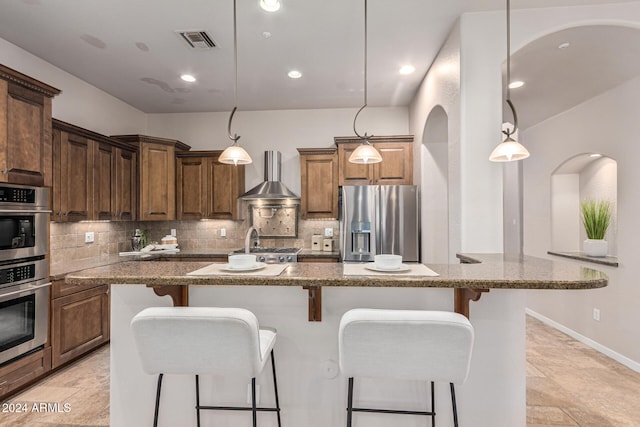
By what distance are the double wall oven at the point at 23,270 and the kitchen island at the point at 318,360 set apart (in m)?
1.20

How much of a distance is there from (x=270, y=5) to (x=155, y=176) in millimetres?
2827

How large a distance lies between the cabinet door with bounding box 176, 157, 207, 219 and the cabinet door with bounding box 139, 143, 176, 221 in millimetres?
79

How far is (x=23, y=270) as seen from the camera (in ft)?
8.47

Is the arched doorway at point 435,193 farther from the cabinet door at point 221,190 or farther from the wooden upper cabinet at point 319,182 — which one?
the cabinet door at point 221,190

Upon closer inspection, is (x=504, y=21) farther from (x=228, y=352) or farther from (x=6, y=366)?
(x=6, y=366)

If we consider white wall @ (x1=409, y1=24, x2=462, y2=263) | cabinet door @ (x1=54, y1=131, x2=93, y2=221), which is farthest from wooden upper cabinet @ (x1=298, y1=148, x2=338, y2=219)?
cabinet door @ (x1=54, y1=131, x2=93, y2=221)

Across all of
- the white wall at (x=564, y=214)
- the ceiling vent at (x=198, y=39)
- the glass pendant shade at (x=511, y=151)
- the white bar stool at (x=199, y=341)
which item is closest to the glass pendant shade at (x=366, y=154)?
the glass pendant shade at (x=511, y=151)

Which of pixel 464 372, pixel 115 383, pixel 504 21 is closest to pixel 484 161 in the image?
pixel 504 21

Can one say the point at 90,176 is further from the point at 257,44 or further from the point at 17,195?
the point at 257,44

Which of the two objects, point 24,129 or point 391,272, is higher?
point 24,129

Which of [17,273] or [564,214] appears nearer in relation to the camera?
[17,273]

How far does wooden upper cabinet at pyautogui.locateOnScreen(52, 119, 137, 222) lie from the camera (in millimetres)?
3156

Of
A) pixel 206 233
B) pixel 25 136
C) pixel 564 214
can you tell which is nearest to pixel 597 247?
pixel 564 214

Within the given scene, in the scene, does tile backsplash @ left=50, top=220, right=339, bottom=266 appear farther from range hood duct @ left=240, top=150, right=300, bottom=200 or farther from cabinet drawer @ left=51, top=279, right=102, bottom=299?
cabinet drawer @ left=51, top=279, right=102, bottom=299
